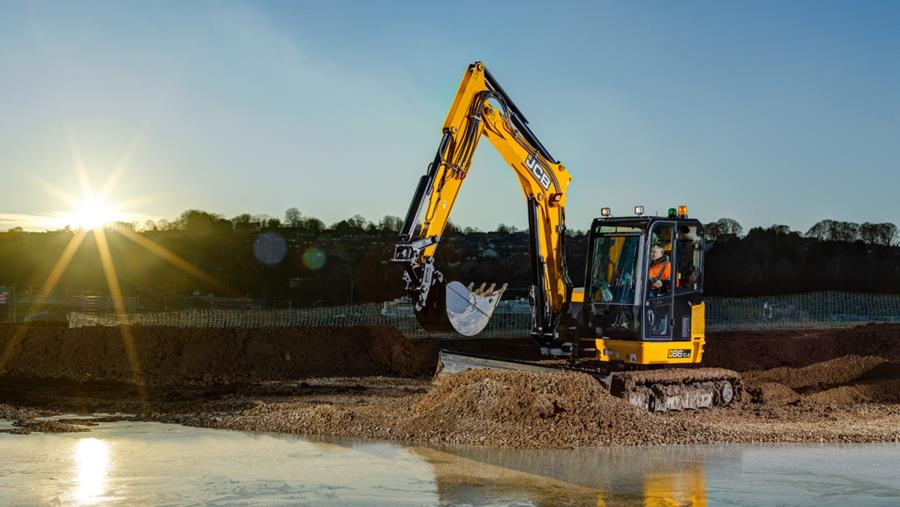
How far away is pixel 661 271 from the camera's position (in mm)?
15703

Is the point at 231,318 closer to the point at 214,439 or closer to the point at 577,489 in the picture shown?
the point at 214,439

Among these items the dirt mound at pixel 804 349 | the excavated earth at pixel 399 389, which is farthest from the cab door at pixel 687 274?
the dirt mound at pixel 804 349

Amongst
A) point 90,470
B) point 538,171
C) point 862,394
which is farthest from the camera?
point 862,394

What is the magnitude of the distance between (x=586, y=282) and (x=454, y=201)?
8.39 ft

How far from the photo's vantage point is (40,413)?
15953 millimetres

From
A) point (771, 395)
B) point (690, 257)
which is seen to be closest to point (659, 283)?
point (690, 257)

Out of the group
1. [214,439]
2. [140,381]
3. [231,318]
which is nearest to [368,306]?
[231,318]

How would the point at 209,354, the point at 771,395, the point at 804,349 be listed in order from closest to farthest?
1. the point at 771,395
2. the point at 209,354
3. the point at 804,349

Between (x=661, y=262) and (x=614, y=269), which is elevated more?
(x=661, y=262)

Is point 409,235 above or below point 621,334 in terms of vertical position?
above

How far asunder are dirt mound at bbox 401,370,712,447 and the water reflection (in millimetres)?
3995

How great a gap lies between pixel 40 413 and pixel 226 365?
8.12m

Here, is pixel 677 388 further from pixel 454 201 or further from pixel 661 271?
pixel 454 201

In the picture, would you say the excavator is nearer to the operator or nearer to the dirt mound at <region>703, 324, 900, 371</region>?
the operator
